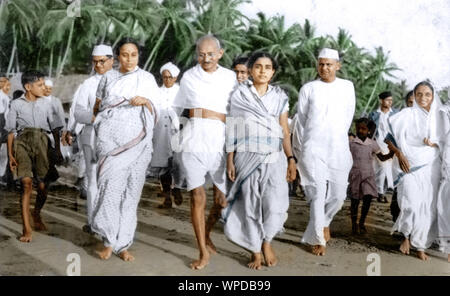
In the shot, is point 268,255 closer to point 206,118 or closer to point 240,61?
point 206,118

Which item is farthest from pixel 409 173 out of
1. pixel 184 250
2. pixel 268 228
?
pixel 184 250

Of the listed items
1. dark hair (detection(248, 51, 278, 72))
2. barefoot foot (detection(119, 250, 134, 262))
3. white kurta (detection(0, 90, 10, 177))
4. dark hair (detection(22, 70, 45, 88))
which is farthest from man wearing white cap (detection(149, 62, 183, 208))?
white kurta (detection(0, 90, 10, 177))

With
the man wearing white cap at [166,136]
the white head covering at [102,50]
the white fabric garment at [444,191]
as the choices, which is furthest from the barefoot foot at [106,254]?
the white fabric garment at [444,191]

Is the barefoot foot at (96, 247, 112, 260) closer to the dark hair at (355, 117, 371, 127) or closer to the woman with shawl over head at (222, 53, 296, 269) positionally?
the woman with shawl over head at (222, 53, 296, 269)

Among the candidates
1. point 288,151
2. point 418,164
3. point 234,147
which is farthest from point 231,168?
point 418,164

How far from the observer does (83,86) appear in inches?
198

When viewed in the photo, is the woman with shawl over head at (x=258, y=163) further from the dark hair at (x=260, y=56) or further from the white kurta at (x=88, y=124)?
the white kurta at (x=88, y=124)

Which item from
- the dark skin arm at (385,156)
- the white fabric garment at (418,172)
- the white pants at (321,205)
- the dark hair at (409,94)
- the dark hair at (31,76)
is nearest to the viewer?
the white pants at (321,205)

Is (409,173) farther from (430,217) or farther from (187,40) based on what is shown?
(187,40)

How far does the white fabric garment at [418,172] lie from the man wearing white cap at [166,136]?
79.9 inches

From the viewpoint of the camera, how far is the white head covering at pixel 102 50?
4934mm
